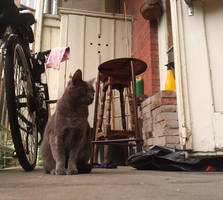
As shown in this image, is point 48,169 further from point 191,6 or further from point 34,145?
point 191,6

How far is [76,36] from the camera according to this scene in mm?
4367

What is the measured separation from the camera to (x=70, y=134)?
173 cm

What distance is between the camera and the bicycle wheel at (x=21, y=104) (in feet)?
5.41

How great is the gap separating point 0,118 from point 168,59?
216 centimetres

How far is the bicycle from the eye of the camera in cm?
166

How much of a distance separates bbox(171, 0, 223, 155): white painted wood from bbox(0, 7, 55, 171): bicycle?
49.0 inches

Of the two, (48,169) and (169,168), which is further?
(169,168)

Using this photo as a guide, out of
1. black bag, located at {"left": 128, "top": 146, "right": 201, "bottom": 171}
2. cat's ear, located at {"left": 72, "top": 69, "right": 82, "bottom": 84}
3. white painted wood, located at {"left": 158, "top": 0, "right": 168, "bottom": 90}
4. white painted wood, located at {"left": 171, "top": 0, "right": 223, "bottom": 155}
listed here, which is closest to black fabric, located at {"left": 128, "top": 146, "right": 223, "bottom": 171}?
black bag, located at {"left": 128, "top": 146, "right": 201, "bottom": 171}

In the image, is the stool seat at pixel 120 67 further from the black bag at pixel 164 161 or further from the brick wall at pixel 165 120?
the black bag at pixel 164 161

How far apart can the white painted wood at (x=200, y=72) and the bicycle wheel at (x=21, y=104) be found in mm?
1254

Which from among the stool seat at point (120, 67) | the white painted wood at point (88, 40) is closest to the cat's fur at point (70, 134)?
the stool seat at point (120, 67)

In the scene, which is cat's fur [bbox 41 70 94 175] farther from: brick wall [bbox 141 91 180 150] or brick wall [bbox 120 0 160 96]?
brick wall [bbox 120 0 160 96]

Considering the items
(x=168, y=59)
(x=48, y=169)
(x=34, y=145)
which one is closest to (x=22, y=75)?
(x=34, y=145)

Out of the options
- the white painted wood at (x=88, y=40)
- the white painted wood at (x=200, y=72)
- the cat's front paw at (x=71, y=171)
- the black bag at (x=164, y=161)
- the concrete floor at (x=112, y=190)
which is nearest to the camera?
the concrete floor at (x=112, y=190)
